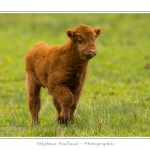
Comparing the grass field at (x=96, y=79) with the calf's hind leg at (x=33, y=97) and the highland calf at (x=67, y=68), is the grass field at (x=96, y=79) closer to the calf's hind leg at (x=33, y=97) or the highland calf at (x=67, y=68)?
the calf's hind leg at (x=33, y=97)

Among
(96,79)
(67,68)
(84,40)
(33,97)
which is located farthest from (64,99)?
(96,79)

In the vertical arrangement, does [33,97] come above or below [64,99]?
below

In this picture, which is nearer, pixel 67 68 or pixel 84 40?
pixel 84 40

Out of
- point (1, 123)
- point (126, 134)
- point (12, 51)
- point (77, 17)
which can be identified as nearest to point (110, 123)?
point (126, 134)

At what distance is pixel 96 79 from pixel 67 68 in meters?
7.15

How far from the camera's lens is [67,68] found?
8492 millimetres

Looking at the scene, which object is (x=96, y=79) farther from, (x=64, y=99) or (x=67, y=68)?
(x=64, y=99)

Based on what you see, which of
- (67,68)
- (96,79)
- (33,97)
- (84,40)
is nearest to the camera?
(84,40)

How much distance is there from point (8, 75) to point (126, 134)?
862cm

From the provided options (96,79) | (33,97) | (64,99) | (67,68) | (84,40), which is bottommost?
(96,79)

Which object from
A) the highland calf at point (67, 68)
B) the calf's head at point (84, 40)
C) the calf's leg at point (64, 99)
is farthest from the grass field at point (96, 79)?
the calf's head at point (84, 40)

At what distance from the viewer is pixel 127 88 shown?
14273mm

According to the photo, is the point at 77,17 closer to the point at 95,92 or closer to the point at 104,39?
the point at 104,39

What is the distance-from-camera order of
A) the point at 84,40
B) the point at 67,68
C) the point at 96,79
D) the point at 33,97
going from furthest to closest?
the point at 96,79 < the point at 33,97 < the point at 67,68 < the point at 84,40
